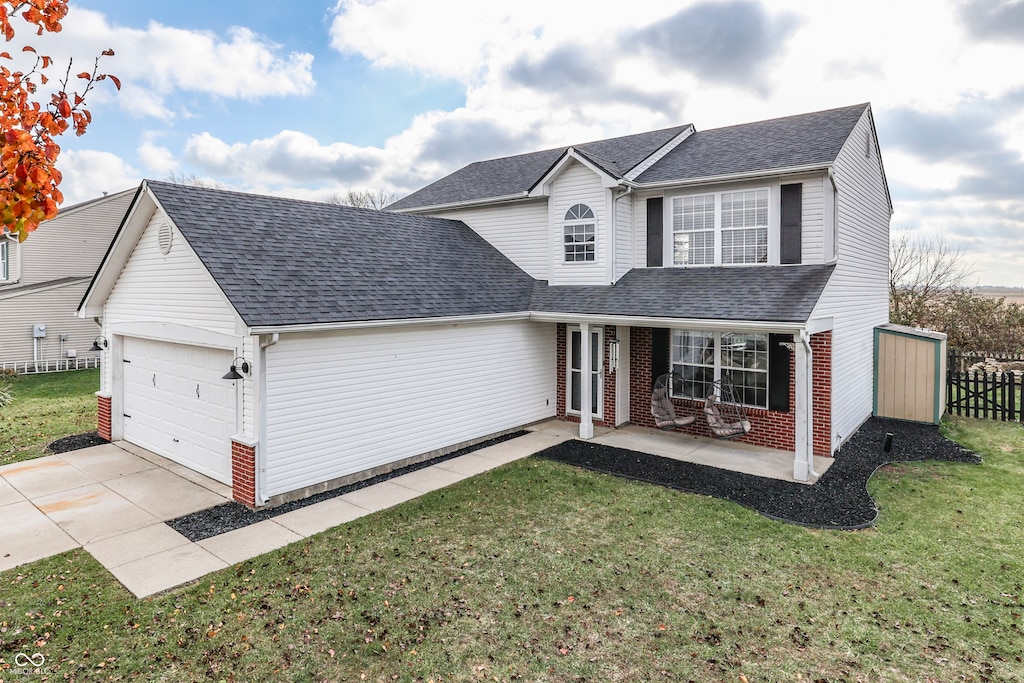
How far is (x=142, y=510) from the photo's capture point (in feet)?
26.7

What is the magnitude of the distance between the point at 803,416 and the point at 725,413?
8.00 feet

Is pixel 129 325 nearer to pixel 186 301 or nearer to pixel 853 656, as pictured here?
pixel 186 301

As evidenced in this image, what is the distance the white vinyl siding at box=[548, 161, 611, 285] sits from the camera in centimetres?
1276

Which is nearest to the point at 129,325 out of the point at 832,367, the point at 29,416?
the point at 29,416

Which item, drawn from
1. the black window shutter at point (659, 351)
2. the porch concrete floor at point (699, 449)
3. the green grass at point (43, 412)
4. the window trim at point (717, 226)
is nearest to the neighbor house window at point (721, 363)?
the black window shutter at point (659, 351)

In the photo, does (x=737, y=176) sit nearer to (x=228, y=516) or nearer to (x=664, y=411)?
(x=664, y=411)

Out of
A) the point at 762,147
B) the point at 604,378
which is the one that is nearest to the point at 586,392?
the point at 604,378

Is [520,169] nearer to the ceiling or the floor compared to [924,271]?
nearer to the ceiling

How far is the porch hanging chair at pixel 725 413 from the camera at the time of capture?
10.8 m

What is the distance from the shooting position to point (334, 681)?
14.9 ft

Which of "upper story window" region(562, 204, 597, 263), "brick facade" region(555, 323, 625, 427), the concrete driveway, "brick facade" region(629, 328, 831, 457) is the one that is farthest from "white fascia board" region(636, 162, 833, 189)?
the concrete driveway

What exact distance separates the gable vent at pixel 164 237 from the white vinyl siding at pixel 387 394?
123 inches

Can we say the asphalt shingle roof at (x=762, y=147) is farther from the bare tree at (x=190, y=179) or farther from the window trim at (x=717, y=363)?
the bare tree at (x=190, y=179)

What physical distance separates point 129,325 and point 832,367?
1370 centimetres
